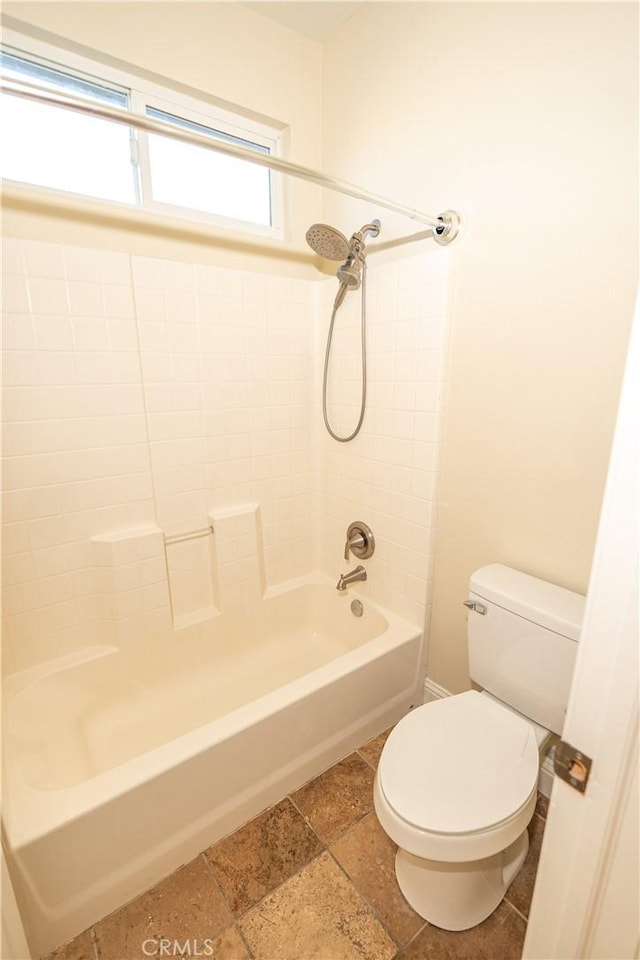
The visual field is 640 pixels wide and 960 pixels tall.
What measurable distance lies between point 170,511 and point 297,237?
4.39 ft

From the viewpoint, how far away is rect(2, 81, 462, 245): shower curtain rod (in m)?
0.85

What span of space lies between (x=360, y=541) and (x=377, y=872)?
3.66ft

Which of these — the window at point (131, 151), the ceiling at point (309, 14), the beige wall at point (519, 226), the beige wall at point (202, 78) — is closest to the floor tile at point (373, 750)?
the beige wall at point (519, 226)

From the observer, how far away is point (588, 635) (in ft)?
1.61

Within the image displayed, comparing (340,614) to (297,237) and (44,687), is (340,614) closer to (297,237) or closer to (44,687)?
(44,687)

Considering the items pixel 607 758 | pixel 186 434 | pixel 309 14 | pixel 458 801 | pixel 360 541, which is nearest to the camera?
pixel 607 758

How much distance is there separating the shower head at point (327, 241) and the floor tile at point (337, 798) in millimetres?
1927

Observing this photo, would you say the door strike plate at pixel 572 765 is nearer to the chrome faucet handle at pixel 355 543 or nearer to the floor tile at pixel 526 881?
the floor tile at pixel 526 881

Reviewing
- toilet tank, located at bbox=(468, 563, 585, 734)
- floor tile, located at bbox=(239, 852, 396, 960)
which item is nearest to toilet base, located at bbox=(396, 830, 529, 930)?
floor tile, located at bbox=(239, 852, 396, 960)

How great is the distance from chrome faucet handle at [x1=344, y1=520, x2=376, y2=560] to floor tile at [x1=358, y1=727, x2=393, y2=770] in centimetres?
73

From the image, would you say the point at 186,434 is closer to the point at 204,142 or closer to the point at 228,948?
the point at 204,142

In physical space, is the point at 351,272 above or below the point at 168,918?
above

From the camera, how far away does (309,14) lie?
1577 millimetres

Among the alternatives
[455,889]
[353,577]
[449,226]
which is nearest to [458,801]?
[455,889]
